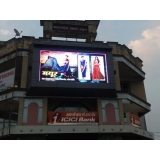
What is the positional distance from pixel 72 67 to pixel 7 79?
658 cm

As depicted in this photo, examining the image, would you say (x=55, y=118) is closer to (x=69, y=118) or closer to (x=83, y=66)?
(x=69, y=118)

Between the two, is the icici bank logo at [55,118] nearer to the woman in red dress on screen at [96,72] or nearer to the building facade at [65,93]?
the building facade at [65,93]

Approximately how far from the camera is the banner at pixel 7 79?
21.5 m

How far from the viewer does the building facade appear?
64.5 ft

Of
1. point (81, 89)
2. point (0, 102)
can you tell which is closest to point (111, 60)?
point (81, 89)

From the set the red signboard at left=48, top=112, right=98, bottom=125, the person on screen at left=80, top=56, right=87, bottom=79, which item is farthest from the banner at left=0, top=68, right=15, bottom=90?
the person on screen at left=80, top=56, right=87, bottom=79

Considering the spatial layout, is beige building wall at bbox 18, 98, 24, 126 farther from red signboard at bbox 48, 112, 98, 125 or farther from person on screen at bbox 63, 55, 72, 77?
person on screen at bbox 63, 55, 72, 77

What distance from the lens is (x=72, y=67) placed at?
72.1ft

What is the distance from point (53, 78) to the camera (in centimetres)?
2109

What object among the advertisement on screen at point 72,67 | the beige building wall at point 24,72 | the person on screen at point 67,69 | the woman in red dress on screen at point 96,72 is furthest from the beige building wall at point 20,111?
the woman in red dress on screen at point 96,72

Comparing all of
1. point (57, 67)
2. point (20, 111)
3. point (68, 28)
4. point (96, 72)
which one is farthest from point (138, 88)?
point (20, 111)

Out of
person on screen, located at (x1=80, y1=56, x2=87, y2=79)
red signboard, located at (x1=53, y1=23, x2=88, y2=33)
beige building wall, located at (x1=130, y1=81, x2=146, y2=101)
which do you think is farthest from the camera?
beige building wall, located at (x1=130, y1=81, x2=146, y2=101)

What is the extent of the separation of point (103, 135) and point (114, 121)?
1.69m

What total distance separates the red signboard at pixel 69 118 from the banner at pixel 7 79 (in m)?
5.25
